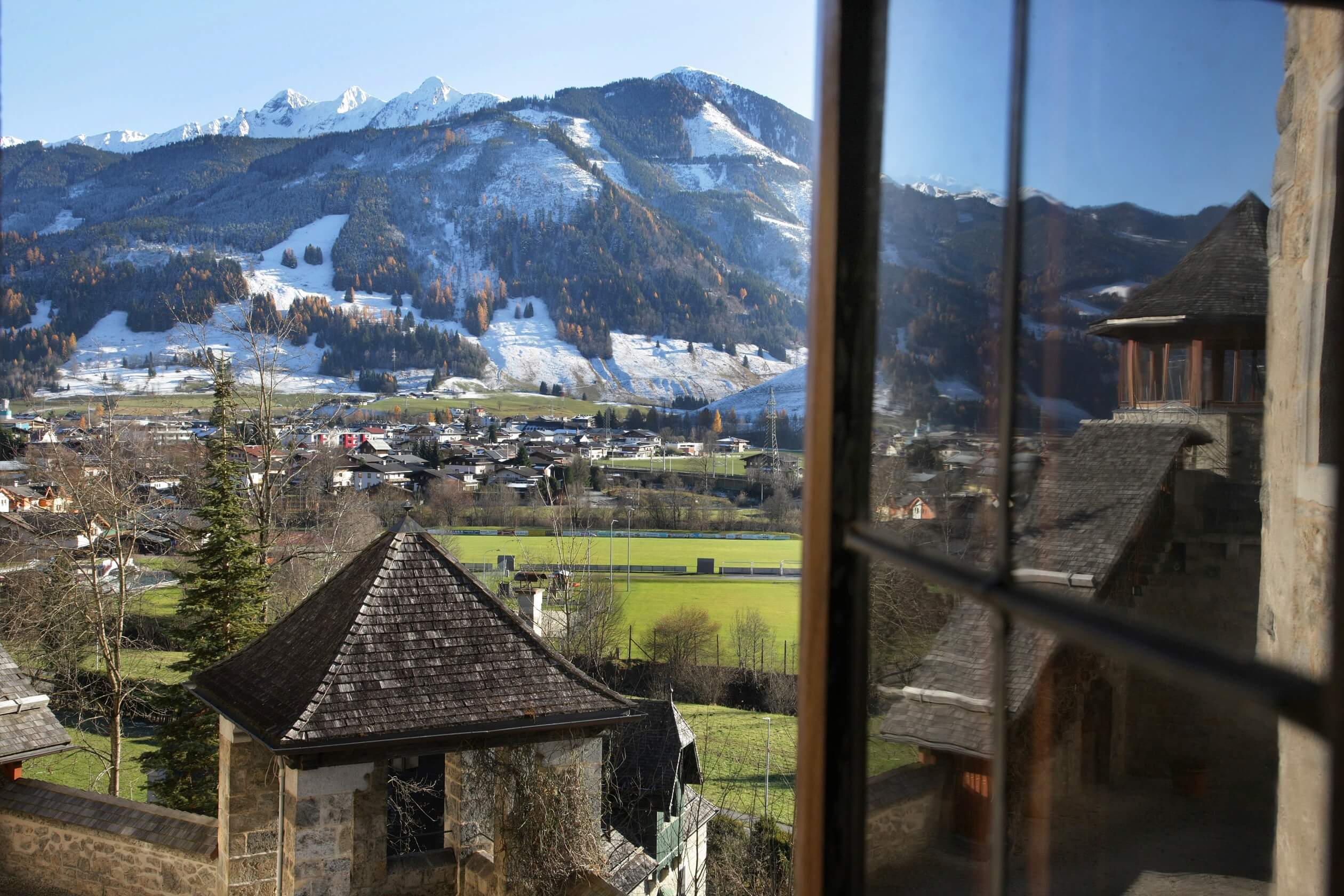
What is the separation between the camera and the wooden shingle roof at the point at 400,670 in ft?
16.3

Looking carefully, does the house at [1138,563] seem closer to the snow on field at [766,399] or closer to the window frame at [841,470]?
the window frame at [841,470]

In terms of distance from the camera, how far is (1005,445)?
0.65 m

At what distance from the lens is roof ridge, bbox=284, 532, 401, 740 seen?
15.6 ft

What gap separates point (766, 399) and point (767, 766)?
4371cm

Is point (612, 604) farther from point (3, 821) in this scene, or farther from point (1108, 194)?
point (1108, 194)

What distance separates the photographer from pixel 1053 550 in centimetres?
63

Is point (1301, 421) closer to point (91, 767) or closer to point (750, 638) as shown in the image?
point (91, 767)

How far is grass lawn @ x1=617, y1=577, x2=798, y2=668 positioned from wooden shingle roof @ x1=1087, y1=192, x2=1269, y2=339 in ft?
97.1

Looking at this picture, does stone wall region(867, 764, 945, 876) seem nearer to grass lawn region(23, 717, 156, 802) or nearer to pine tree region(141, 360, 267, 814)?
pine tree region(141, 360, 267, 814)

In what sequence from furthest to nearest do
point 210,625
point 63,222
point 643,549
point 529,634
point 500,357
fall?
point 63,222 → point 500,357 → point 643,549 → point 210,625 → point 529,634

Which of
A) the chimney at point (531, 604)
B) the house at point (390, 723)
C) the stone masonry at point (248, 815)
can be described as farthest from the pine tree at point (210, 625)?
the chimney at point (531, 604)

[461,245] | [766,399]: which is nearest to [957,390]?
[766,399]

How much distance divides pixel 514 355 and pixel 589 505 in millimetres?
55891

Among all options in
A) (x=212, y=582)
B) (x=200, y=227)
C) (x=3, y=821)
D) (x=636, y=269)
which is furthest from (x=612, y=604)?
(x=200, y=227)
